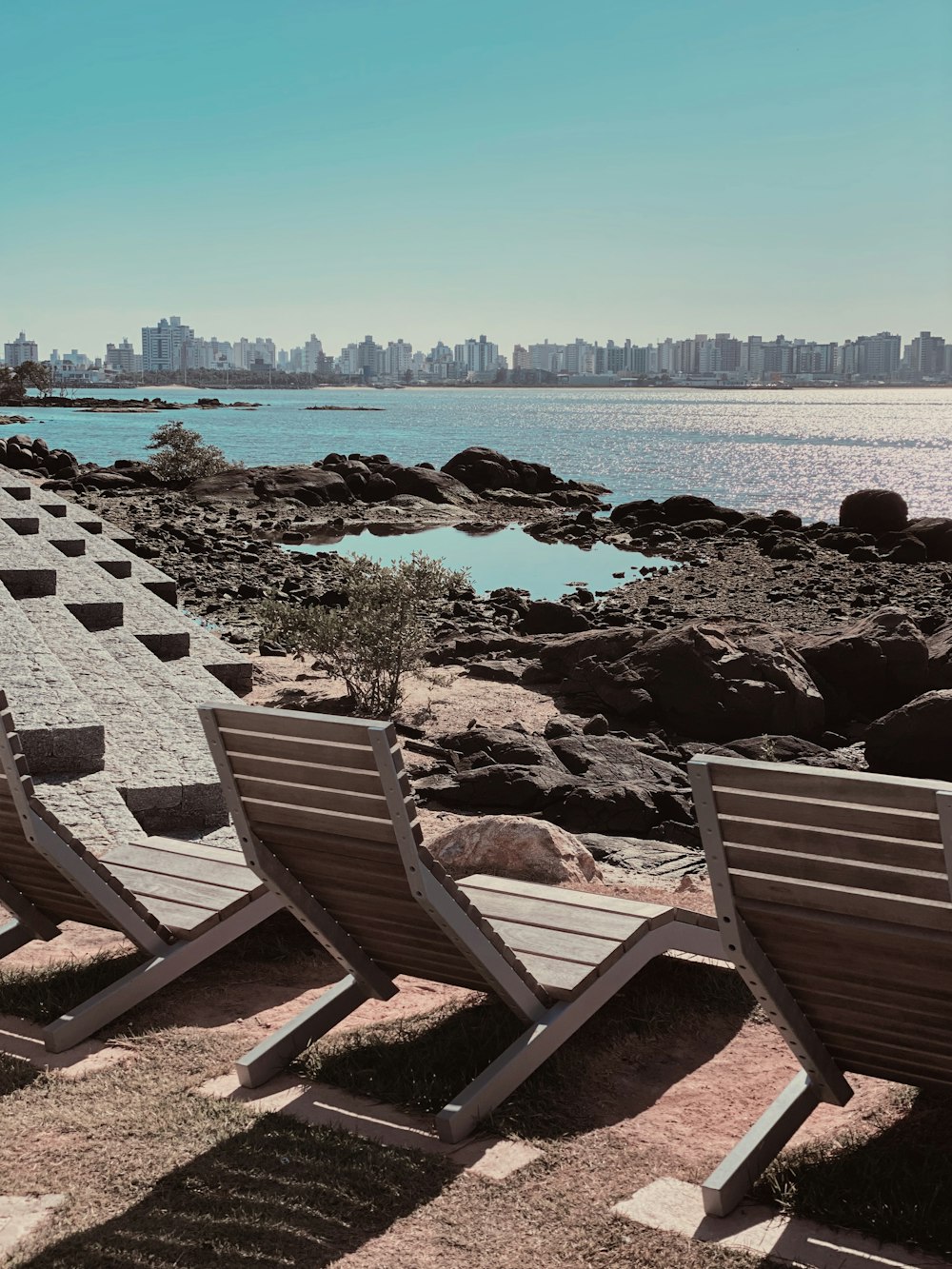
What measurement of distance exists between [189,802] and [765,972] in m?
4.25

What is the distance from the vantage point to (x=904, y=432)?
433ft

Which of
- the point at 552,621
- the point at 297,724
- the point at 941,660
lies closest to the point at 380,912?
the point at 297,724

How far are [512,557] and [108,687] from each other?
903 inches

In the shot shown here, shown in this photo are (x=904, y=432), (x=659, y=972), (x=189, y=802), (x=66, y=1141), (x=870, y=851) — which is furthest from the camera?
(x=904, y=432)

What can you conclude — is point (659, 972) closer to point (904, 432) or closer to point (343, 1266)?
point (343, 1266)

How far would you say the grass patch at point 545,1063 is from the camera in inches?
143

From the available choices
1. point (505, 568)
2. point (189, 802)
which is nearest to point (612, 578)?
point (505, 568)

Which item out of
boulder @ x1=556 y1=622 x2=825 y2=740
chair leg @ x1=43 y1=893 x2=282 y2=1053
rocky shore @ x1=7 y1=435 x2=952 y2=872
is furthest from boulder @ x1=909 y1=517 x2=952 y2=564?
chair leg @ x1=43 y1=893 x2=282 y2=1053

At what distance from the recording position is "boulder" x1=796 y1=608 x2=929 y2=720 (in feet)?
46.0

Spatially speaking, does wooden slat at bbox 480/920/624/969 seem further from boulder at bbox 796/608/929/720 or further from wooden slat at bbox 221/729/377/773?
boulder at bbox 796/608/929/720

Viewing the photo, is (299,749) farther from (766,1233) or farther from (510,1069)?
(766,1233)

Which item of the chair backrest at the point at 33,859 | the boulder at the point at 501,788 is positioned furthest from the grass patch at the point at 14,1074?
the boulder at the point at 501,788

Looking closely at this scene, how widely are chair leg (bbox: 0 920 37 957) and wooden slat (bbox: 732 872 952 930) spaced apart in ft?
9.47

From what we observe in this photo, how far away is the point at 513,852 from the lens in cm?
612
